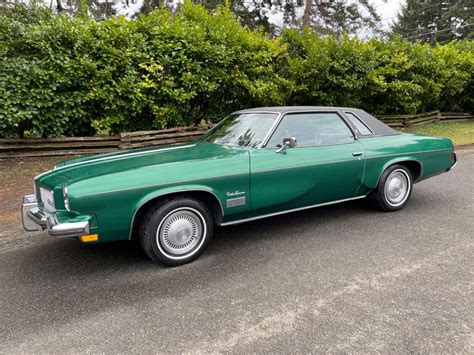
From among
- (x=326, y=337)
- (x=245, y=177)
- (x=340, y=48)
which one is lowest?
(x=326, y=337)

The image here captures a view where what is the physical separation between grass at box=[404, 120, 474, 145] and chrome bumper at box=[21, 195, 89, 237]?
423 inches

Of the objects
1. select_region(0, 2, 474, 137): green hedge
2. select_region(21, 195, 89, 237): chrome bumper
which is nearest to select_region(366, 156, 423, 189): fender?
select_region(21, 195, 89, 237): chrome bumper

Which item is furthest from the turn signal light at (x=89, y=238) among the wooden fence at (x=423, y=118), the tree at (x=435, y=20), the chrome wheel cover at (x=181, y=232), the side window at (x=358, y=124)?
the tree at (x=435, y=20)

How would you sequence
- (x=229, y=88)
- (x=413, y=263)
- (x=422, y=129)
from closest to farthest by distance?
(x=413, y=263) → (x=229, y=88) → (x=422, y=129)

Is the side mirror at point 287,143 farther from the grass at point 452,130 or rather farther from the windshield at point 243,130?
the grass at point 452,130

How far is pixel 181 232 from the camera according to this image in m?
3.12

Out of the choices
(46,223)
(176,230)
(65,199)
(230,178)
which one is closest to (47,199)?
(46,223)

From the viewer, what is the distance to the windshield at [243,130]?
378cm

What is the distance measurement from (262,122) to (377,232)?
181 cm

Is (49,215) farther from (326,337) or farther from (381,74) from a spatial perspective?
(381,74)

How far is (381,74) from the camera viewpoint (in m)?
11.4

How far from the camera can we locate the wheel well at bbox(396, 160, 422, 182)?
456 cm

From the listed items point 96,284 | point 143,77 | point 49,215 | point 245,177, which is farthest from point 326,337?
point 143,77

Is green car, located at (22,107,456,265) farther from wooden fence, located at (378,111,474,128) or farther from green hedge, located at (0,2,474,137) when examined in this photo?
wooden fence, located at (378,111,474,128)
